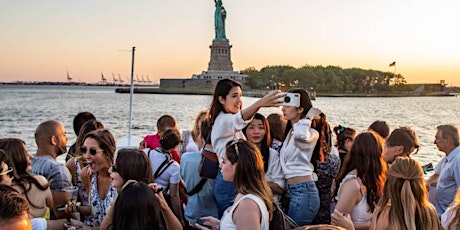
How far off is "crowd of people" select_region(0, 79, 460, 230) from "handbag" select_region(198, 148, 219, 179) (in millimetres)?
56

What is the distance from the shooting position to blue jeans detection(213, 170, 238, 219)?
394 cm

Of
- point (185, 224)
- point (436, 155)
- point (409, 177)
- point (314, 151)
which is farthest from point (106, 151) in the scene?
point (436, 155)

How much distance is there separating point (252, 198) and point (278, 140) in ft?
5.57

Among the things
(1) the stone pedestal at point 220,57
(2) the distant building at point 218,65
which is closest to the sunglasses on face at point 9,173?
(2) the distant building at point 218,65

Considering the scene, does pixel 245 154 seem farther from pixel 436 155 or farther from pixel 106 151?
pixel 436 155

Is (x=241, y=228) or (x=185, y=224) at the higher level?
(x=241, y=228)

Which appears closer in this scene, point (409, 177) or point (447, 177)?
point (409, 177)

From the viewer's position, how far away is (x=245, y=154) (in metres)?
3.16

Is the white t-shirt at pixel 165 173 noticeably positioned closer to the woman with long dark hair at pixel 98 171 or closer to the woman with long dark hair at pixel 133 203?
the woman with long dark hair at pixel 98 171

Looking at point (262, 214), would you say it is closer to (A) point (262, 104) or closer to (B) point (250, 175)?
(B) point (250, 175)

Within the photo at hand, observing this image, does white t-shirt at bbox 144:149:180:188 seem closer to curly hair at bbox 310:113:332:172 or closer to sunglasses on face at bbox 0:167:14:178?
curly hair at bbox 310:113:332:172

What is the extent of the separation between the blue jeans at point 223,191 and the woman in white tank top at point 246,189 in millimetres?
671

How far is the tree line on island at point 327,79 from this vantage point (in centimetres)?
10256

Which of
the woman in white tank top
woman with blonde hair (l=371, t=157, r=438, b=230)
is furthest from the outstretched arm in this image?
woman with blonde hair (l=371, t=157, r=438, b=230)
